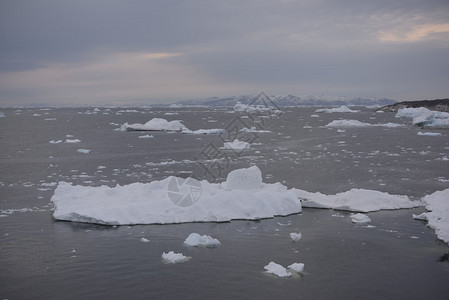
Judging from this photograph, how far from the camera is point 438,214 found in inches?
599

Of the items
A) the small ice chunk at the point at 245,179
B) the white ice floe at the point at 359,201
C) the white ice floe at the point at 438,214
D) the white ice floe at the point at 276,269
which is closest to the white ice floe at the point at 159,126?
the small ice chunk at the point at 245,179

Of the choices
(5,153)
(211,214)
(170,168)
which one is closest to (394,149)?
(170,168)

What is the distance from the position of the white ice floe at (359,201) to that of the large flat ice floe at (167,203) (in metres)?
1.12

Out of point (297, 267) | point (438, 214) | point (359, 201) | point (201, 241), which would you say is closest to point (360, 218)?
point (359, 201)

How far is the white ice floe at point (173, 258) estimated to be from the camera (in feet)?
37.8

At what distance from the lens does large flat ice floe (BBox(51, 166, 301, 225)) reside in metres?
15.2

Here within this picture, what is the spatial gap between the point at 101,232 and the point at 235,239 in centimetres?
472

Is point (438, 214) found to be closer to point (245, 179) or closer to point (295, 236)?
point (295, 236)

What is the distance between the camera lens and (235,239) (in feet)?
43.9

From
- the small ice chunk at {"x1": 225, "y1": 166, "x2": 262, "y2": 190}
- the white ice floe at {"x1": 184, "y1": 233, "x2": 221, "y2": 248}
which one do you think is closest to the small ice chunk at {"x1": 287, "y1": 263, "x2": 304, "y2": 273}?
the white ice floe at {"x1": 184, "y1": 233, "x2": 221, "y2": 248}

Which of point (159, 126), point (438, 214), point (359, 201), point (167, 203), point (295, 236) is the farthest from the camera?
point (159, 126)

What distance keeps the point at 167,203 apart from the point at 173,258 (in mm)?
4712

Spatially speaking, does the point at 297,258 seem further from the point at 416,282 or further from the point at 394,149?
the point at 394,149

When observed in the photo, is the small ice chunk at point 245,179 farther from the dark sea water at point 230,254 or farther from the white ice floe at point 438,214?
the white ice floe at point 438,214
